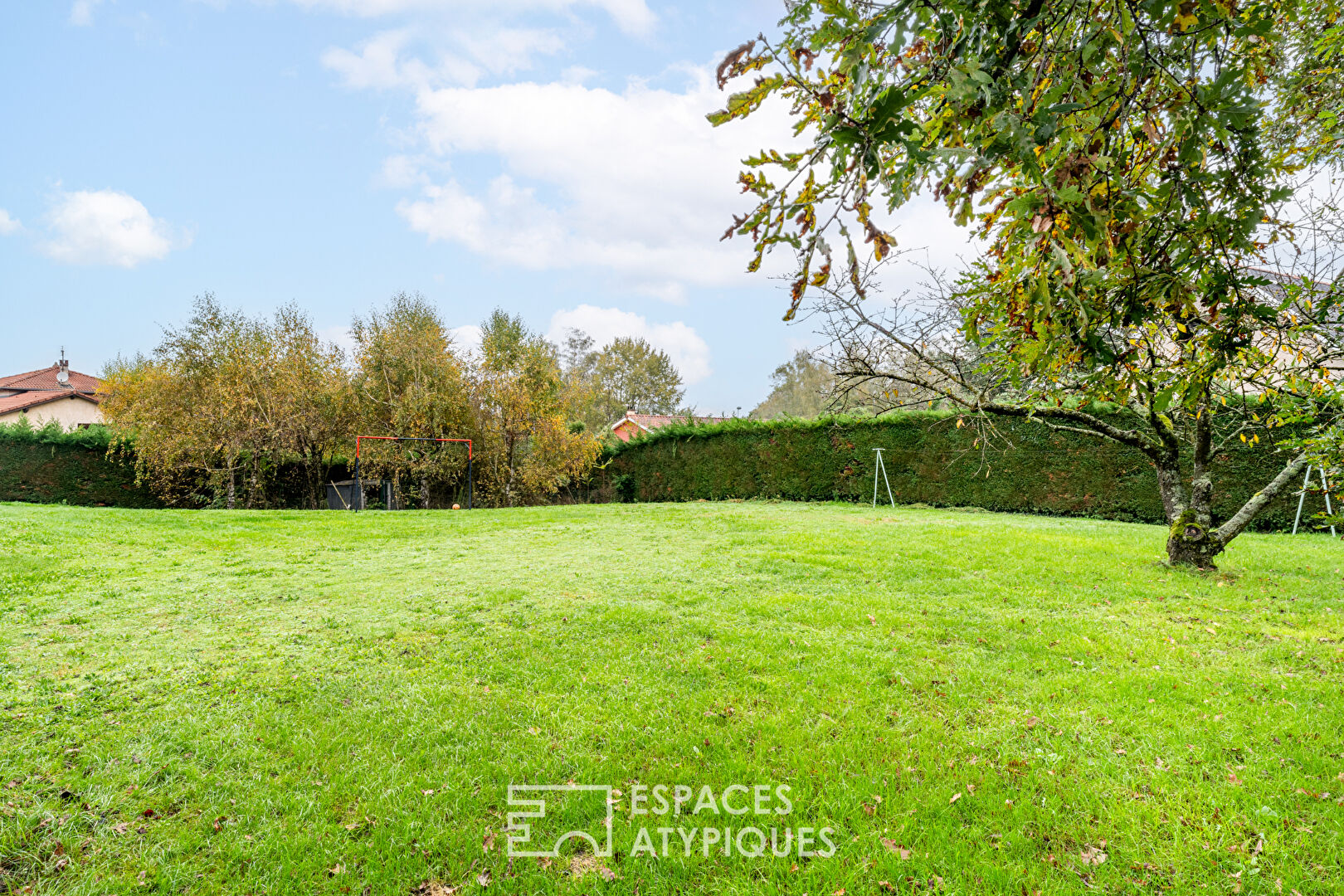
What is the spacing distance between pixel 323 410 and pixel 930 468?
1675 centimetres

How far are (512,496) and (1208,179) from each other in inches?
733

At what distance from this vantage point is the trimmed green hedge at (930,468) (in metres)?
11.2

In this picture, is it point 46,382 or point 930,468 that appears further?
point 46,382

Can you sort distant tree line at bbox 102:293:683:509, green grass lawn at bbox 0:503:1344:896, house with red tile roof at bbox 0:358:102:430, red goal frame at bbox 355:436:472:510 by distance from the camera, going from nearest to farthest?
green grass lawn at bbox 0:503:1344:896
distant tree line at bbox 102:293:683:509
red goal frame at bbox 355:436:472:510
house with red tile roof at bbox 0:358:102:430

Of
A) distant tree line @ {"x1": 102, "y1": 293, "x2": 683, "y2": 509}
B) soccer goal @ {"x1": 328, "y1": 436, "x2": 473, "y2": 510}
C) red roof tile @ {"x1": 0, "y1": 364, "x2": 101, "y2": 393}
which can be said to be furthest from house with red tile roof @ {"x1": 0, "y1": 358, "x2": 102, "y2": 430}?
soccer goal @ {"x1": 328, "y1": 436, "x2": 473, "y2": 510}

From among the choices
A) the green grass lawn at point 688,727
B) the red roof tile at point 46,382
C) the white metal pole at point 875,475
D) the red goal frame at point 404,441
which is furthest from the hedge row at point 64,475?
the white metal pole at point 875,475

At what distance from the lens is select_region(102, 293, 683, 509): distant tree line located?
53.5 feet

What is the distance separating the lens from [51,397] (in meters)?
27.9

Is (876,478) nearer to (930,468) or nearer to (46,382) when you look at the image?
(930,468)

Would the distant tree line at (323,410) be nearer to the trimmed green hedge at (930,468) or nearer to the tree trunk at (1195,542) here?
the trimmed green hedge at (930,468)

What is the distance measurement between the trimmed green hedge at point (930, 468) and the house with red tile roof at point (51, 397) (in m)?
24.5

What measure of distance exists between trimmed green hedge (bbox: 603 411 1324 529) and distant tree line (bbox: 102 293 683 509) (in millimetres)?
3598

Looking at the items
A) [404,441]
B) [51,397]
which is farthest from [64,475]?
[51,397]

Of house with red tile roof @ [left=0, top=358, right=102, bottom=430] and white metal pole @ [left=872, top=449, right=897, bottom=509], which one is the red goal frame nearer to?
white metal pole @ [left=872, top=449, right=897, bottom=509]
